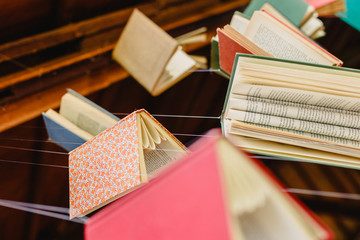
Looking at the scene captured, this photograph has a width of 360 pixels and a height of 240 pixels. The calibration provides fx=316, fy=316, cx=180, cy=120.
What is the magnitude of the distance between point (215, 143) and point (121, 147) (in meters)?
0.49

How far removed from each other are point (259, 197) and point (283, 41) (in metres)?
0.87

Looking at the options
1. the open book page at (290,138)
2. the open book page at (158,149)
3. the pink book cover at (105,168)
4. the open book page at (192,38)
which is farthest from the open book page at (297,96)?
the open book page at (192,38)

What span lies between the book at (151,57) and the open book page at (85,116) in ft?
1.45

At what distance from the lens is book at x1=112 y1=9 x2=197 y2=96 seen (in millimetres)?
1513

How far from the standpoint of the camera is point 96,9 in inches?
81.3

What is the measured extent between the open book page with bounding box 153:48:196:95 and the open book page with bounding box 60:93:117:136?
1.46 ft

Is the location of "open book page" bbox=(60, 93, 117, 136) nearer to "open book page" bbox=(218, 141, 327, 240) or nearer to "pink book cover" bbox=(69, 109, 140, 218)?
"pink book cover" bbox=(69, 109, 140, 218)

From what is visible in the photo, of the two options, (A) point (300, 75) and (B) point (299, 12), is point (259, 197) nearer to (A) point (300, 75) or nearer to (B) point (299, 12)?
(A) point (300, 75)

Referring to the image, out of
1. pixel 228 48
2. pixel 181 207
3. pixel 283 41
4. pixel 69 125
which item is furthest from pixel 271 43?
pixel 181 207

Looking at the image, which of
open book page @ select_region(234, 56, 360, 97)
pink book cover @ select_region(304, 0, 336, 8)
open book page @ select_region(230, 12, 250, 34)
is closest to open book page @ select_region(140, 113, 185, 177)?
open book page @ select_region(234, 56, 360, 97)

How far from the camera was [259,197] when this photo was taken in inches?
18.8

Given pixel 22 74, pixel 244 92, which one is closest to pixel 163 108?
pixel 244 92

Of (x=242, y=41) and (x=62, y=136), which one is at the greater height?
(x=242, y=41)

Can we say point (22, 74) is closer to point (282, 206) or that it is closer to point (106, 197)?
point (106, 197)
